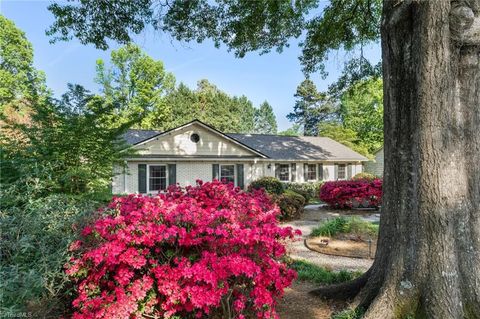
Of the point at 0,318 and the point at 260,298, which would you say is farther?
the point at 260,298

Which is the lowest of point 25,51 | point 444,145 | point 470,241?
point 470,241

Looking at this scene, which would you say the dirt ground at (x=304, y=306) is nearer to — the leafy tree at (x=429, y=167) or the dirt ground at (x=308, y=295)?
the dirt ground at (x=308, y=295)

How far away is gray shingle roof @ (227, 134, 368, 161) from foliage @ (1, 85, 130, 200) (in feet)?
53.4

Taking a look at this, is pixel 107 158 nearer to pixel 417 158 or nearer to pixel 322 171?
pixel 417 158

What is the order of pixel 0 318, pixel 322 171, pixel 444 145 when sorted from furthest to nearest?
pixel 322 171, pixel 444 145, pixel 0 318

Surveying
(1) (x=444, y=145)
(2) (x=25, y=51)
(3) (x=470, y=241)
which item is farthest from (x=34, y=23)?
(2) (x=25, y=51)

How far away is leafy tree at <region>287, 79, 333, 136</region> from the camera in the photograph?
5784 cm

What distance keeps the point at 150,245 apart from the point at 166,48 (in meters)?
7.34

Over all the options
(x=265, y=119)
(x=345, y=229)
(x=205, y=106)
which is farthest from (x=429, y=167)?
(x=265, y=119)

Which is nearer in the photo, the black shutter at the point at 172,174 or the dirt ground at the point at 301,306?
the dirt ground at the point at 301,306

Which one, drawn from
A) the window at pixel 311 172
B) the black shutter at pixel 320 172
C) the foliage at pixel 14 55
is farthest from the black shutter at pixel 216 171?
the foliage at pixel 14 55

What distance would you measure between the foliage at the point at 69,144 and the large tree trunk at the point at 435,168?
6533 millimetres

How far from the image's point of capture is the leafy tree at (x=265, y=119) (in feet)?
234

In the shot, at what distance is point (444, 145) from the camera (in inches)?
136
